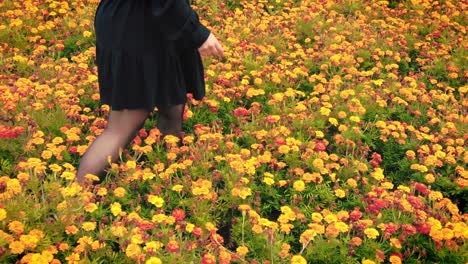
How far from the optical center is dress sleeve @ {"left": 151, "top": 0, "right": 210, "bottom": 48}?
270 cm

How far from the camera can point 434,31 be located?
599 centimetres

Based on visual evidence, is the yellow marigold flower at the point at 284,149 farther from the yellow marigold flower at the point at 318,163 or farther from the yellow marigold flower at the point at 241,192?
the yellow marigold flower at the point at 241,192

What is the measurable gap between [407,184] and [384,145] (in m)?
0.48

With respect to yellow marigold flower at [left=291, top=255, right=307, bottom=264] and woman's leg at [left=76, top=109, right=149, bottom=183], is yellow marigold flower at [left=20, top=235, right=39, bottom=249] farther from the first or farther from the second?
yellow marigold flower at [left=291, top=255, right=307, bottom=264]

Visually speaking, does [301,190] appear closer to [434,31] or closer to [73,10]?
[434,31]

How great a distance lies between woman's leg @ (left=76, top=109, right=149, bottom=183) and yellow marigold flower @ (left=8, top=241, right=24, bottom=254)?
2.25ft

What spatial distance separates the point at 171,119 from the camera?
3510 millimetres

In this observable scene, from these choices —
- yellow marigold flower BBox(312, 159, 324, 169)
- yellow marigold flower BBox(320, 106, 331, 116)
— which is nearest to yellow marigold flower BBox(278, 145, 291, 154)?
yellow marigold flower BBox(312, 159, 324, 169)

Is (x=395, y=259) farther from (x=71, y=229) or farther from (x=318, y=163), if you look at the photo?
(x=71, y=229)

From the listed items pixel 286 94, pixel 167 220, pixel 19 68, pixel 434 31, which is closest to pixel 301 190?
pixel 167 220

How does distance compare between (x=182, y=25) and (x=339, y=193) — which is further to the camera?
(x=339, y=193)

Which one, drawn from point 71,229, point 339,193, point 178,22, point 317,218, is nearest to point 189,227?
point 71,229

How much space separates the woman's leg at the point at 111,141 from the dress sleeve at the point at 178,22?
0.55m

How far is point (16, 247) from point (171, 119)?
141 centimetres
